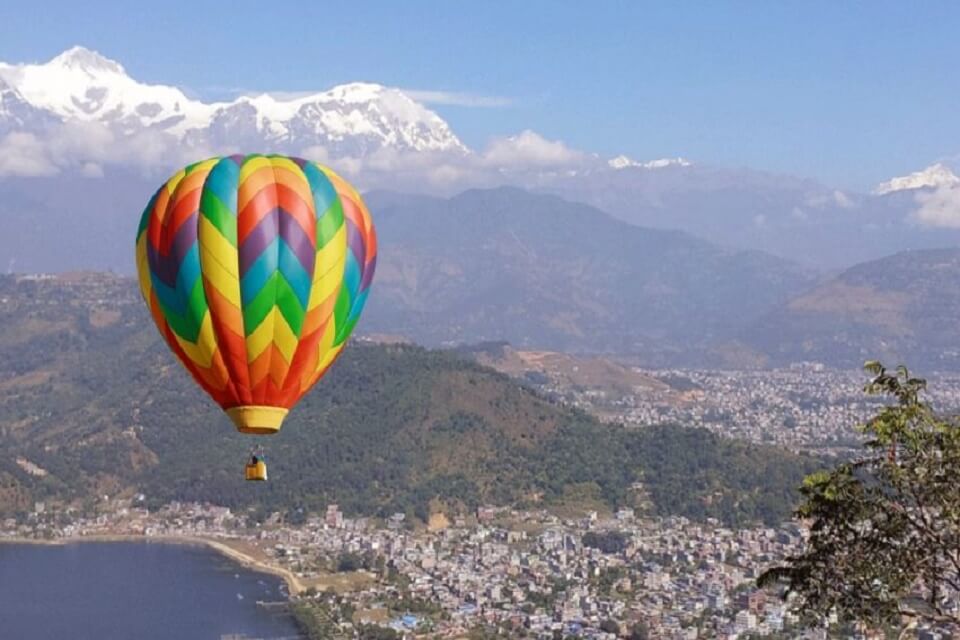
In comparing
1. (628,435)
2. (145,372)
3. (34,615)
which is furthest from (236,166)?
(145,372)

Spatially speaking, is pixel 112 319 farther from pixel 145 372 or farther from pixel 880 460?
pixel 880 460

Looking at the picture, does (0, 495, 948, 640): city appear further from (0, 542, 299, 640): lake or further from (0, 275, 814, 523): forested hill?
(0, 275, 814, 523): forested hill

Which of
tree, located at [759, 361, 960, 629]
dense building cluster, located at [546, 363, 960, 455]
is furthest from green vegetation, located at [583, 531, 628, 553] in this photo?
tree, located at [759, 361, 960, 629]

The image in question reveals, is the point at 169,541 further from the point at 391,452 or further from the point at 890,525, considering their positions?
the point at 890,525

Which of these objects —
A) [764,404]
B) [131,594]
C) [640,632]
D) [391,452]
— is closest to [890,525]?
[640,632]

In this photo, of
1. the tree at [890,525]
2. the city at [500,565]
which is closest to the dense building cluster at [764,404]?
the city at [500,565]
